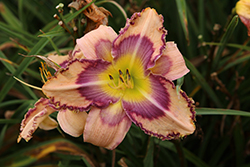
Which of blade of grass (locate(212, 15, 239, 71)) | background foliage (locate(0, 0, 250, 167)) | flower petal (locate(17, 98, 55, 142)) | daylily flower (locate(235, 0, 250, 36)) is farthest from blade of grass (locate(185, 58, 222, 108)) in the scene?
flower petal (locate(17, 98, 55, 142))

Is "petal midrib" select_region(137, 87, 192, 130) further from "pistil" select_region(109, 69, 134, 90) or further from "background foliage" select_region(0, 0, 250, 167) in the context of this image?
"background foliage" select_region(0, 0, 250, 167)

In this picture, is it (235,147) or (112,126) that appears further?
(235,147)

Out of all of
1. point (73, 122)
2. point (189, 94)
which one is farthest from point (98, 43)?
point (189, 94)

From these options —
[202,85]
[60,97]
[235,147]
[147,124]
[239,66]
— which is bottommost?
[235,147]

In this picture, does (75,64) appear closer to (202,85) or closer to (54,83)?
(54,83)

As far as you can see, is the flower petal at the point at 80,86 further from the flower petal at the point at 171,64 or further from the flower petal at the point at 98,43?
the flower petal at the point at 171,64

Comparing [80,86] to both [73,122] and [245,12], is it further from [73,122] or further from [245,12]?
[245,12]

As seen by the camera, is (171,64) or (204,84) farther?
(204,84)

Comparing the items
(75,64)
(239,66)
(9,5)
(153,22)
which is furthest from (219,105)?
(9,5)
